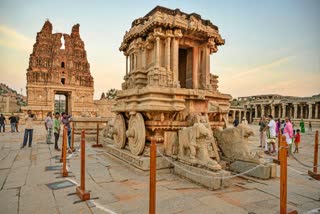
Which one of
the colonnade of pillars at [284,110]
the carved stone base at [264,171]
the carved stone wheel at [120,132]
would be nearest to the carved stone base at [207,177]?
the carved stone base at [264,171]

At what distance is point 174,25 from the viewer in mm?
6383

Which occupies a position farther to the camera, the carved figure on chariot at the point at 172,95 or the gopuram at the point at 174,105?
the carved figure on chariot at the point at 172,95

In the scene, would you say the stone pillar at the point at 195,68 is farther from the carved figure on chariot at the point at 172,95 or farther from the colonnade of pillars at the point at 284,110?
the colonnade of pillars at the point at 284,110

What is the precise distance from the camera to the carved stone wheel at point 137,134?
574 cm

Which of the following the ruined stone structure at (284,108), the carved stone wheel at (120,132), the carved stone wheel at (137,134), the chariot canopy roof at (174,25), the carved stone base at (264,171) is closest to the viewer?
the carved stone base at (264,171)

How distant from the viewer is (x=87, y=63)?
40.1 m

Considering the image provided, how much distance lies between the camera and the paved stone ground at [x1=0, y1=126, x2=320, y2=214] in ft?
11.0

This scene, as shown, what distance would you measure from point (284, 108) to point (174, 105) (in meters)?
46.8

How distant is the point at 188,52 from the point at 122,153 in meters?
4.13

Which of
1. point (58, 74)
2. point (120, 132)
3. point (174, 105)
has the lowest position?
point (120, 132)

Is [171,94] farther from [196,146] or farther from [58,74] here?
[58,74]

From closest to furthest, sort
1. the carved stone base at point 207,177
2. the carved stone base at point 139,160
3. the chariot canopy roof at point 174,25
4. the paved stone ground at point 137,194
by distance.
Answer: the paved stone ground at point 137,194 → the carved stone base at point 207,177 → the carved stone base at point 139,160 → the chariot canopy roof at point 174,25

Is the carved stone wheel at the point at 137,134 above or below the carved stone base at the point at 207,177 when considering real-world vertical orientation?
above

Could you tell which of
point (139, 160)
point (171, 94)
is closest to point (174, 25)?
point (171, 94)
